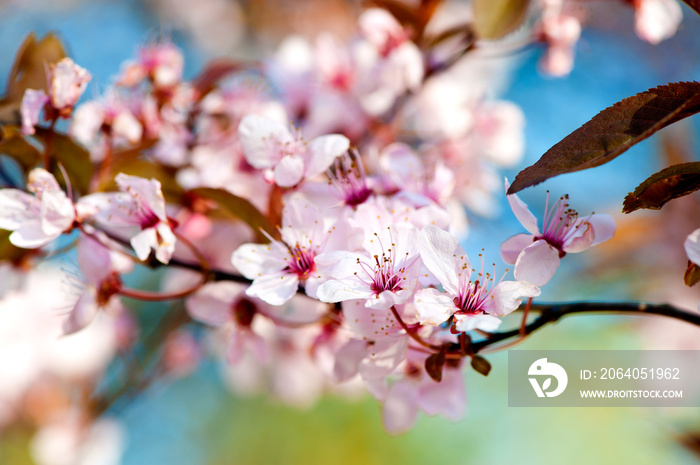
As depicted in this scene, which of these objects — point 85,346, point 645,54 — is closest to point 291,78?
point 85,346

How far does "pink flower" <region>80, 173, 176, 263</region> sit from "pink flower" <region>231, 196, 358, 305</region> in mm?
56

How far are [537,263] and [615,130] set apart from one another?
0.09 metres

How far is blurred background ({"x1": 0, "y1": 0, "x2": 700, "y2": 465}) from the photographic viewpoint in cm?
113

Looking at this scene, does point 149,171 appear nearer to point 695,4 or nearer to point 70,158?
point 70,158

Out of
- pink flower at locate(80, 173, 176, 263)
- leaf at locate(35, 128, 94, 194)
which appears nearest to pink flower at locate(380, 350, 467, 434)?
pink flower at locate(80, 173, 176, 263)

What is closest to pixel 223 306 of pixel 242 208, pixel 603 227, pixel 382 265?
pixel 242 208

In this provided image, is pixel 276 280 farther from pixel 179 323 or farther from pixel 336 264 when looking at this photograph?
pixel 179 323

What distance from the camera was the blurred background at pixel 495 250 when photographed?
113 centimetres

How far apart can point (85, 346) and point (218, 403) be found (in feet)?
7.22

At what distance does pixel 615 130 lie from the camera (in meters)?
0.30

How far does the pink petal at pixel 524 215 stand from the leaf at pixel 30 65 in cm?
40

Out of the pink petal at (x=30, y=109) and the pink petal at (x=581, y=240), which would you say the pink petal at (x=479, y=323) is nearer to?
the pink petal at (x=581, y=240)

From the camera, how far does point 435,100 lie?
72 centimetres

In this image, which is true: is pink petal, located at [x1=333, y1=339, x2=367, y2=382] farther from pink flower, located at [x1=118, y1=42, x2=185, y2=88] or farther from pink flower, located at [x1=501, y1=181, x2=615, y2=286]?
pink flower, located at [x1=118, y1=42, x2=185, y2=88]
